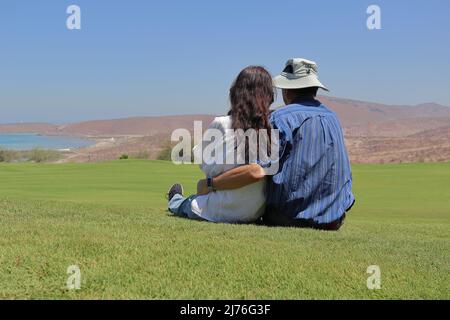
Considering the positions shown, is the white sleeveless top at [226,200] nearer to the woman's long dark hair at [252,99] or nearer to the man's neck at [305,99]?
the woman's long dark hair at [252,99]

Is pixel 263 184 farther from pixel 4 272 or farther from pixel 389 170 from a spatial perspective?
pixel 389 170

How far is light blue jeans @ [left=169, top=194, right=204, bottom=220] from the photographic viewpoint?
544cm

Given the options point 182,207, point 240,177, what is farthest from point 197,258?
point 182,207

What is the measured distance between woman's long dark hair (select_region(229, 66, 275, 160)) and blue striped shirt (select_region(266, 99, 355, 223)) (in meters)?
0.14

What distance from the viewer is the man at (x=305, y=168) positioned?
4.88 metres

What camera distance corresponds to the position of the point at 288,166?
488 centimetres

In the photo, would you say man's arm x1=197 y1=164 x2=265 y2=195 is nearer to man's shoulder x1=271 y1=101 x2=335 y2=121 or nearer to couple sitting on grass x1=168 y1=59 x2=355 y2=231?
couple sitting on grass x1=168 y1=59 x2=355 y2=231

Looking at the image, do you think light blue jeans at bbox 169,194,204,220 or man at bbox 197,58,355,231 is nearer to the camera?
man at bbox 197,58,355,231

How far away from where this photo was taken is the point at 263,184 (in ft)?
16.6

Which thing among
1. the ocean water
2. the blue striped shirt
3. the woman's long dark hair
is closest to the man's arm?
the blue striped shirt

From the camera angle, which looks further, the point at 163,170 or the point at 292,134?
the point at 163,170

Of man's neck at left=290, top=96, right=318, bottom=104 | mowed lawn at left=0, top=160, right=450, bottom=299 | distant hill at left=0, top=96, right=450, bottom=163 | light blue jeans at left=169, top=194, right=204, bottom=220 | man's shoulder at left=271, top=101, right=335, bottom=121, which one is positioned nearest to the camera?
mowed lawn at left=0, top=160, right=450, bottom=299
